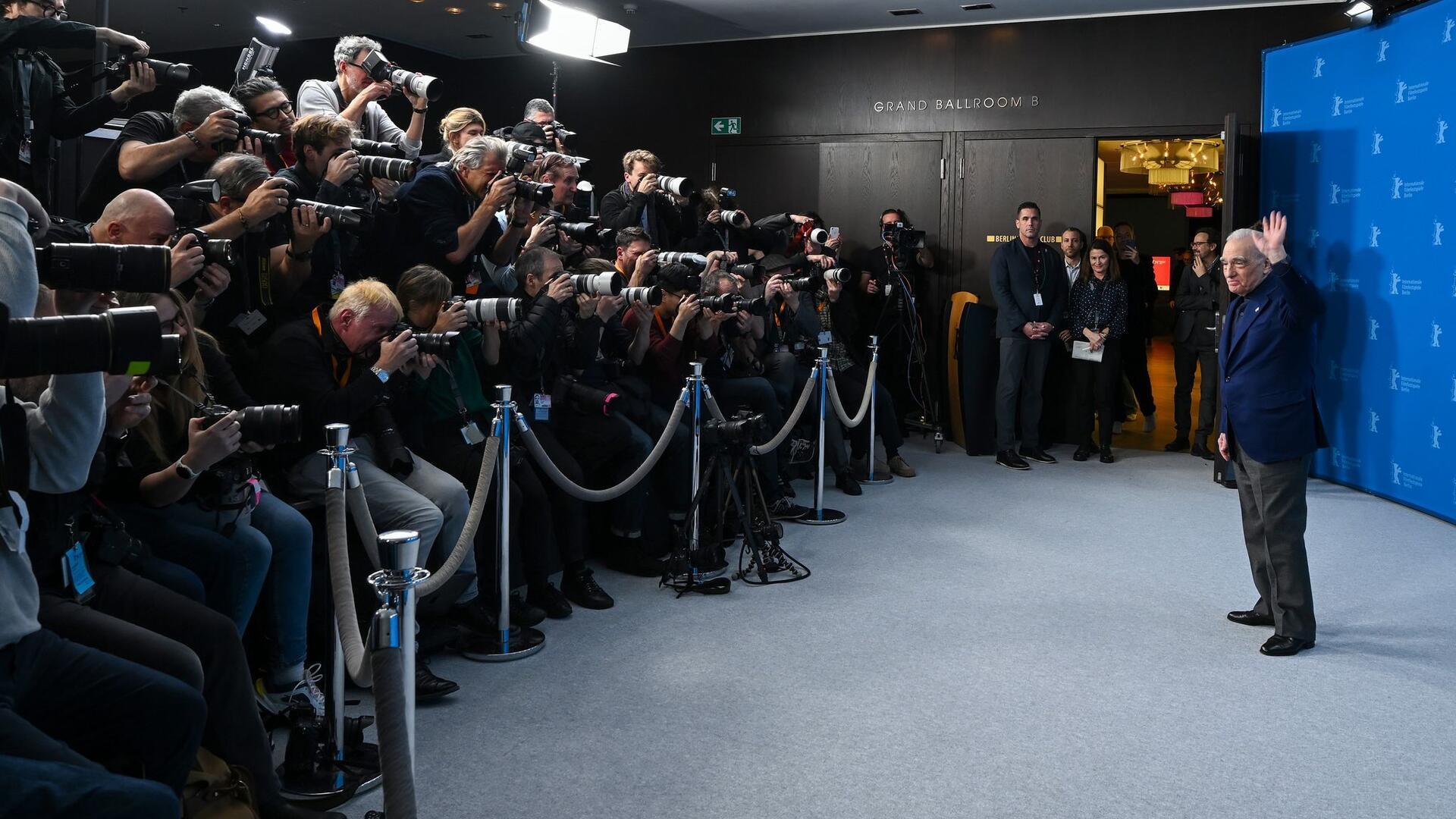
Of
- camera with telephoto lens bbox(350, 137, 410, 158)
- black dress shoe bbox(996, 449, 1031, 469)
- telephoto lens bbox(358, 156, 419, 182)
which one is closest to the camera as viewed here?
telephoto lens bbox(358, 156, 419, 182)

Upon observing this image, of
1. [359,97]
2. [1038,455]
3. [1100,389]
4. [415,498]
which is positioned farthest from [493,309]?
[1100,389]

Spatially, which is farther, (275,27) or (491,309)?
(275,27)

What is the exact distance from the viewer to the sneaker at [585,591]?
4.26 meters

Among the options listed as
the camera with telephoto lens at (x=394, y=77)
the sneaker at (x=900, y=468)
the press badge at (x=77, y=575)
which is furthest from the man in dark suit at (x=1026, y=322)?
the press badge at (x=77, y=575)

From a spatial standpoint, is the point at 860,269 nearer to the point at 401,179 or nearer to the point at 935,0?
the point at 935,0

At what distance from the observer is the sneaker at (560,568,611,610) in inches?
168

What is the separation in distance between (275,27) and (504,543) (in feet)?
19.3

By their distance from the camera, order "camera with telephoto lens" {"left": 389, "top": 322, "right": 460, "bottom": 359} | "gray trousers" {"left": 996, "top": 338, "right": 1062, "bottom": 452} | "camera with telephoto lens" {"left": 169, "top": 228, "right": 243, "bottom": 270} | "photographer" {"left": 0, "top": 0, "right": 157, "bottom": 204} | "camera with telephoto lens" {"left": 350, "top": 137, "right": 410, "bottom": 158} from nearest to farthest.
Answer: "camera with telephoto lens" {"left": 169, "top": 228, "right": 243, "bottom": 270}
"camera with telephoto lens" {"left": 389, "top": 322, "right": 460, "bottom": 359}
"photographer" {"left": 0, "top": 0, "right": 157, "bottom": 204}
"camera with telephoto lens" {"left": 350, "top": 137, "right": 410, "bottom": 158}
"gray trousers" {"left": 996, "top": 338, "right": 1062, "bottom": 452}

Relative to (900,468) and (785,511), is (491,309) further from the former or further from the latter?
(900,468)

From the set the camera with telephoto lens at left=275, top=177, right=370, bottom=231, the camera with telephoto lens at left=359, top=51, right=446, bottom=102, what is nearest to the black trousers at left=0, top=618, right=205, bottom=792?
the camera with telephoto lens at left=275, top=177, right=370, bottom=231

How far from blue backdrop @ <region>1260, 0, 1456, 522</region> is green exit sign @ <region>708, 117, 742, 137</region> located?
380 centimetres

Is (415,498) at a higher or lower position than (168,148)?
lower

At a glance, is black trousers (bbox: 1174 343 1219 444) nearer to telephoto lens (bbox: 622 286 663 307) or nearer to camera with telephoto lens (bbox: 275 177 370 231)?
telephoto lens (bbox: 622 286 663 307)

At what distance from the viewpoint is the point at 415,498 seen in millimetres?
3420
